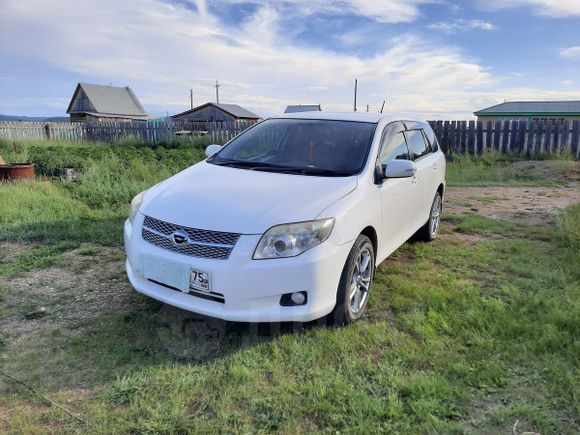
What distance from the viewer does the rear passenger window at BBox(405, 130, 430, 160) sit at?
454cm

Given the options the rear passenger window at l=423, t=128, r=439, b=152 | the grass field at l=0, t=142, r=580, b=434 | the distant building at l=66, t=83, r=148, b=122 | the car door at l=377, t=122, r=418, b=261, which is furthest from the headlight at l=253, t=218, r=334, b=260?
the distant building at l=66, t=83, r=148, b=122

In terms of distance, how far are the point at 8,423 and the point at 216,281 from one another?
Answer: 4.10ft

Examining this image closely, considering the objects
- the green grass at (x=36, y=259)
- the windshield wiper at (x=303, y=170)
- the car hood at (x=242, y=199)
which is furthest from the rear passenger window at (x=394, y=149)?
the green grass at (x=36, y=259)

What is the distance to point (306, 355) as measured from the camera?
274cm

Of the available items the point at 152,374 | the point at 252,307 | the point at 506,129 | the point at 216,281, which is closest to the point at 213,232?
the point at 216,281

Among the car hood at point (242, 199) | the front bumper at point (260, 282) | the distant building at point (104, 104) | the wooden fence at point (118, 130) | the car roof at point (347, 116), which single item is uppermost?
the distant building at point (104, 104)

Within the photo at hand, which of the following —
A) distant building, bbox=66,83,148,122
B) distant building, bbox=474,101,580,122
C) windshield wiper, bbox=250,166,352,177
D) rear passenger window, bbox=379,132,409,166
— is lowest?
windshield wiper, bbox=250,166,352,177

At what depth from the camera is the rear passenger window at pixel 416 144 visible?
4539mm

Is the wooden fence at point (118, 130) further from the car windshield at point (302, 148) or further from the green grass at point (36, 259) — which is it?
the car windshield at point (302, 148)

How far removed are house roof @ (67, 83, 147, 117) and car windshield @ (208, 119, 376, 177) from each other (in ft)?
179

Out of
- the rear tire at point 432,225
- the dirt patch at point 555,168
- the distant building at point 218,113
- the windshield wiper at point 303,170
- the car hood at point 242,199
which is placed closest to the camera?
the car hood at point 242,199

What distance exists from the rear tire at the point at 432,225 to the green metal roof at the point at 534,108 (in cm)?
3744

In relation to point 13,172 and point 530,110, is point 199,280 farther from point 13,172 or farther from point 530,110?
point 530,110

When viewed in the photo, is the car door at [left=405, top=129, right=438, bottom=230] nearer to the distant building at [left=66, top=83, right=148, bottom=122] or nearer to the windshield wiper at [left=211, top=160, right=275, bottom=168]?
the windshield wiper at [left=211, top=160, right=275, bottom=168]
